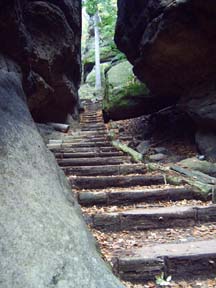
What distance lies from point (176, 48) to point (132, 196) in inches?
168

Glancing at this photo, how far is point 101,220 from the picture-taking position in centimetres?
460

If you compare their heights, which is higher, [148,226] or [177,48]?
[177,48]

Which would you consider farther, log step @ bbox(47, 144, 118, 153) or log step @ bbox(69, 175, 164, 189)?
log step @ bbox(47, 144, 118, 153)

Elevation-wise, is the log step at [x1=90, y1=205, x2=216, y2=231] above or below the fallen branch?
below

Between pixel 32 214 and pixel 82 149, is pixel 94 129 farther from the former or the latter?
pixel 32 214

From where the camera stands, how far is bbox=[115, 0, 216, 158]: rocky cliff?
7141 millimetres

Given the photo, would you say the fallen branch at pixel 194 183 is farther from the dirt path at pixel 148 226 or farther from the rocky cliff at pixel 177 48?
the rocky cliff at pixel 177 48

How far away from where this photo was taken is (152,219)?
182 inches

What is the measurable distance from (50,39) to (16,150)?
24.9 feet

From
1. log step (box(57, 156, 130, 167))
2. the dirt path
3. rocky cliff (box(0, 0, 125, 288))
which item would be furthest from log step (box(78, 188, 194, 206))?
log step (box(57, 156, 130, 167))

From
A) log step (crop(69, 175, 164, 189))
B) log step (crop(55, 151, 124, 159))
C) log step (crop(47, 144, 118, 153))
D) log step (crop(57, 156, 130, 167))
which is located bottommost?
log step (crop(69, 175, 164, 189))

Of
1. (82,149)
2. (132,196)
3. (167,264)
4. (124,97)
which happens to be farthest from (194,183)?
(124,97)

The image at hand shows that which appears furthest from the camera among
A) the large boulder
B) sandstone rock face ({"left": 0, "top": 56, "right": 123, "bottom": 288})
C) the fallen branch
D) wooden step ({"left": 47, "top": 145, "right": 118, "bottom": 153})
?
the large boulder

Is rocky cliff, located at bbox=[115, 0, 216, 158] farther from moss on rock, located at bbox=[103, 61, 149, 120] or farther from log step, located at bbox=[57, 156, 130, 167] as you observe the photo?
log step, located at bbox=[57, 156, 130, 167]
